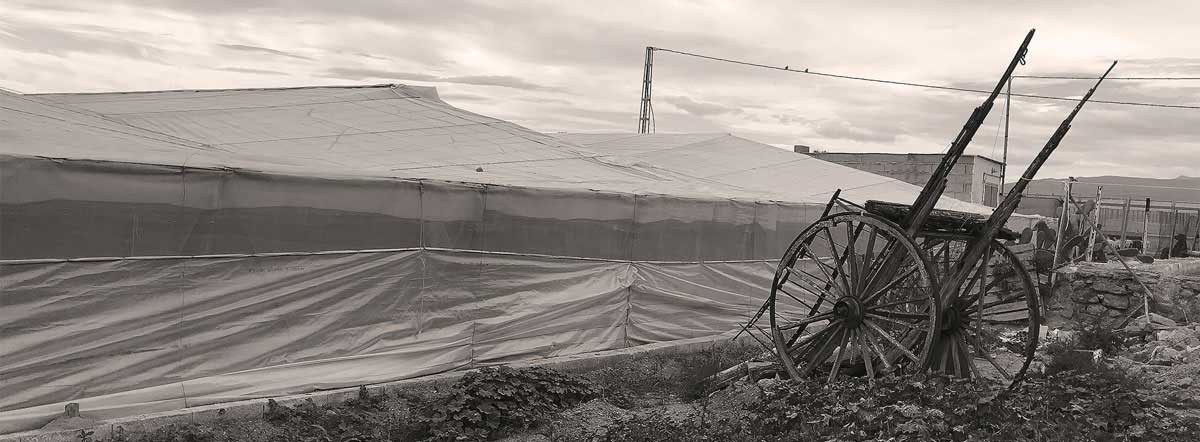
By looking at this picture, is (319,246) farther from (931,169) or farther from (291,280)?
(931,169)

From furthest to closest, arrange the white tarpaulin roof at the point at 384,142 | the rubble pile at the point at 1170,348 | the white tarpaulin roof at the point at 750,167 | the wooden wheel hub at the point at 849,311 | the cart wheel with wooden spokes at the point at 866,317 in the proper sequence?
the white tarpaulin roof at the point at 750,167 < the rubble pile at the point at 1170,348 < the white tarpaulin roof at the point at 384,142 < the wooden wheel hub at the point at 849,311 < the cart wheel with wooden spokes at the point at 866,317

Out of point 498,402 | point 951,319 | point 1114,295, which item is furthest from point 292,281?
point 1114,295

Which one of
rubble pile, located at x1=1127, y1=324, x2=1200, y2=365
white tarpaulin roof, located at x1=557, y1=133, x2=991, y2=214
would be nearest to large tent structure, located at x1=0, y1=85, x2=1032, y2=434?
white tarpaulin roof, located at x1=557, y1=133, x2=991, y2=214

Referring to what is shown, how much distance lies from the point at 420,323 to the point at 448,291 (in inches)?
16.5

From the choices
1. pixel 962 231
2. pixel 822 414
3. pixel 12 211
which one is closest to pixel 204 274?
pixel 12 211

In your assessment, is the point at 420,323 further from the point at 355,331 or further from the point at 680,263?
the point at 680,263

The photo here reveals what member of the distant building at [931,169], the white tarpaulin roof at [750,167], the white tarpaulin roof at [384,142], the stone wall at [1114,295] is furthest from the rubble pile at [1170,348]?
the distant building at [931,169]

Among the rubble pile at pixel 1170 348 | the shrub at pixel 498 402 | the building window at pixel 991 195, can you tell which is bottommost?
the shrub at pixel 498 402

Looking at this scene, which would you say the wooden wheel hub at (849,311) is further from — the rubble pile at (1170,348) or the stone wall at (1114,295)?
the stone wall at (1114,295)

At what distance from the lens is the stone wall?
41.3 feet

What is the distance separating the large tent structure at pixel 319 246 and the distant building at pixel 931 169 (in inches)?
604

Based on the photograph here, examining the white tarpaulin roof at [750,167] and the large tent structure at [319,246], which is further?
the white tarpaulin roof at [750,167]

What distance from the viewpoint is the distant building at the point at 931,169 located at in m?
27.0

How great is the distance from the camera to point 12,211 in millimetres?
6266
